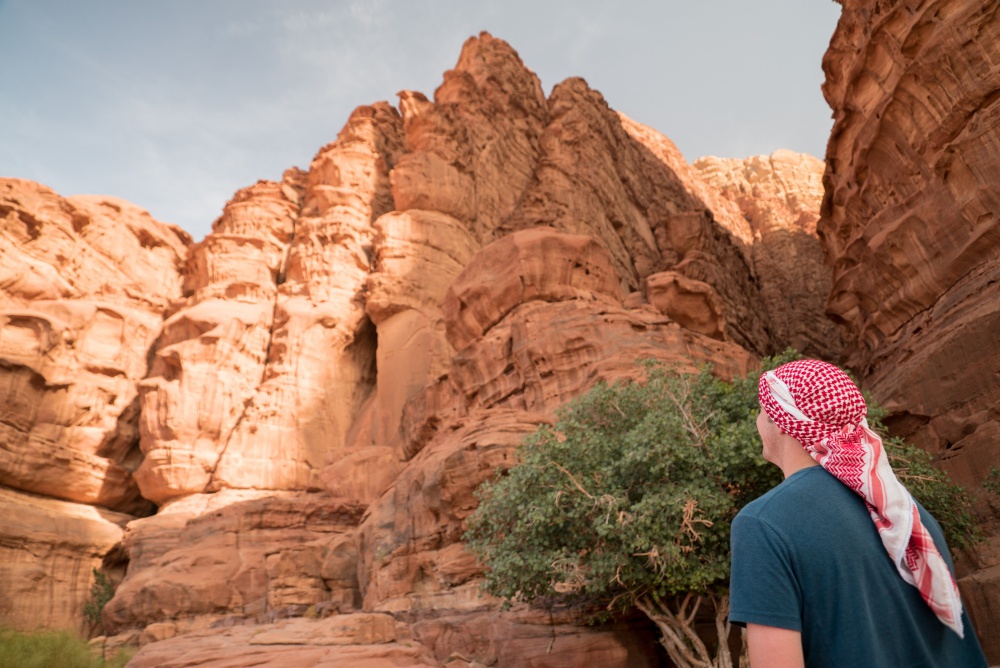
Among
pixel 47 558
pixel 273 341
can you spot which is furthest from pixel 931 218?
pixel 47 558

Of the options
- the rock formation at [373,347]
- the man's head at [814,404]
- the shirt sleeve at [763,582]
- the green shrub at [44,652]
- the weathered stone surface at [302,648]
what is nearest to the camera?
the shirt sleeve at [763,582]

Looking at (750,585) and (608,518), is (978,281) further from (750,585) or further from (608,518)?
(750,585)

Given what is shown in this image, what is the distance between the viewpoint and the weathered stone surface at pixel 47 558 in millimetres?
26109

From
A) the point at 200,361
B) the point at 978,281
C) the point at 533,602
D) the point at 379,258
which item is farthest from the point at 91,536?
the point at 978,281

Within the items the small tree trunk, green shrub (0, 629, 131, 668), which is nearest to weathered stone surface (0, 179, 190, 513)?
green shrub (0, 629, 131, 668)

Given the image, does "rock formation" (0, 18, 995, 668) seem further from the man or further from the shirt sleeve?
the shirt sleeve

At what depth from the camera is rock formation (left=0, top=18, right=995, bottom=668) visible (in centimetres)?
1447

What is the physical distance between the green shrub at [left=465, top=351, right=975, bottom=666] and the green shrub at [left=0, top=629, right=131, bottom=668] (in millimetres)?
7963

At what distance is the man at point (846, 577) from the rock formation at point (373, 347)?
892cm

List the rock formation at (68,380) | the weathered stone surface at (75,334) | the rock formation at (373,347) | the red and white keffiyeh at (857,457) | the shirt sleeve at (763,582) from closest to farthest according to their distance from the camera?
the shirt sleeve at (763,582) → the red and white keffiyeh at (857,457) → the rock formation at (373,347) → the rock formation at (68,380) → the weathered stone surface at (75,334)

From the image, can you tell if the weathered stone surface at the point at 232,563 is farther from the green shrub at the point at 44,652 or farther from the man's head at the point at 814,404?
the man's head at the point at 814,404

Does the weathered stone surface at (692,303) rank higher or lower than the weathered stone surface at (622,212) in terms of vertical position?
lower

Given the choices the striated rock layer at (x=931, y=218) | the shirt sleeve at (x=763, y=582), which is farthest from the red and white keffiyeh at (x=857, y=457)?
the striated rock layer at (x=931, y=218)

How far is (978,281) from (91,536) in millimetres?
33314
